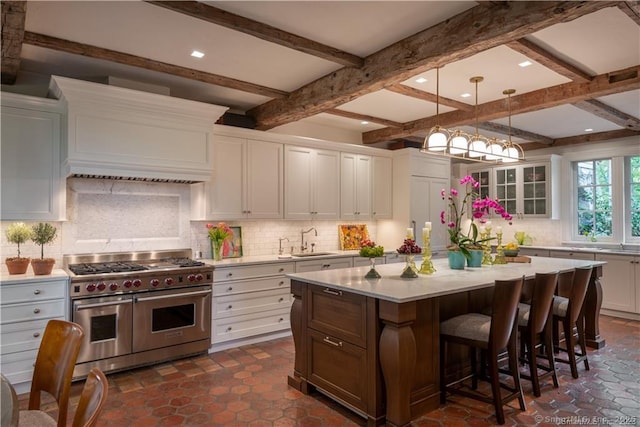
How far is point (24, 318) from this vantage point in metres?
3.31

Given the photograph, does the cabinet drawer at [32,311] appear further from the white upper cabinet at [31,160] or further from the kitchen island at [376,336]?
the kitchen island at [376,336]

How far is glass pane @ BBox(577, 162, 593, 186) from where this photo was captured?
6738mm

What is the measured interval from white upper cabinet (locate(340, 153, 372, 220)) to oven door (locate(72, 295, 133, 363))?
3138 mm

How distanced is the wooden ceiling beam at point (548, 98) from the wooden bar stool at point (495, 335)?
234cm

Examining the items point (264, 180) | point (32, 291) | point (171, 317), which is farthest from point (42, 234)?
point (264, 180)

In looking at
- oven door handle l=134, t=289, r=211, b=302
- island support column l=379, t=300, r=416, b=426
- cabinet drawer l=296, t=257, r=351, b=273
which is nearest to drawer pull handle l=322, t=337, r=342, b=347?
island support column l=379, t=300, r=416, b=426

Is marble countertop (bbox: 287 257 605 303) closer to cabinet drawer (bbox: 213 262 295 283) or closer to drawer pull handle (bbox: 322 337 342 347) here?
drawer pull handle (bbox: 322 337 342 347)

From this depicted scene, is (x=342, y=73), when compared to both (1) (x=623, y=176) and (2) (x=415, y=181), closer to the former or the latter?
(2) (x=415, y=181)

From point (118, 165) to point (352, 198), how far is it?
3.25m

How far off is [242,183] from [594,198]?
18.8 feet

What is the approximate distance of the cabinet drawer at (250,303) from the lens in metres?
4.35

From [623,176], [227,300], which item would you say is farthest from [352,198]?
[623,176]

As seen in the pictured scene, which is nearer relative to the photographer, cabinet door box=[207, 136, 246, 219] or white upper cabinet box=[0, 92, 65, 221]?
white upper cabinet box=[0, 92, 65, 221]

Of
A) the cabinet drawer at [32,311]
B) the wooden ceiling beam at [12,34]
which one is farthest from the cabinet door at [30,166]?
the cabinet drawer at [32,311]
